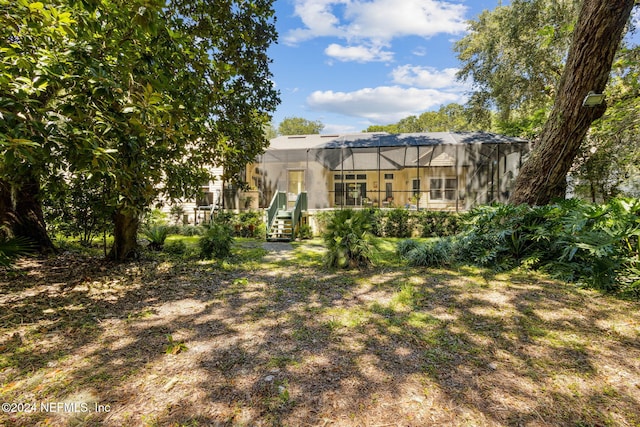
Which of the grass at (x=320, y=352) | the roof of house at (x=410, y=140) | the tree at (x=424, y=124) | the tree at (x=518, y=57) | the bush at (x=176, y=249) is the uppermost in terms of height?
the tree at (x=424, y=124)

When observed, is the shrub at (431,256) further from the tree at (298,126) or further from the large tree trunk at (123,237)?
the tree at (298,126)

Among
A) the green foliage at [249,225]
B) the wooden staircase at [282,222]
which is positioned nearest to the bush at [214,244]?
the wooden staircase at [282,222]

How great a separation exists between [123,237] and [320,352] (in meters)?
5.82

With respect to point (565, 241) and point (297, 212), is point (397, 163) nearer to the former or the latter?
point (297, 212)

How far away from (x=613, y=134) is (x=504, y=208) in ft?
15.5

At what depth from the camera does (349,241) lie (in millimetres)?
6203

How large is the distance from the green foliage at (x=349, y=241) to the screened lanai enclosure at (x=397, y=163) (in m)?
6.75

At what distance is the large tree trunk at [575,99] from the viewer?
5.25 meters

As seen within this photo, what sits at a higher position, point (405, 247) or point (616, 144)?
point (616, 144)

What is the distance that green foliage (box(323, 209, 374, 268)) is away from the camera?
6.14m

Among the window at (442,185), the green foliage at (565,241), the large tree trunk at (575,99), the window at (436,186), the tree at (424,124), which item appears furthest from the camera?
the tree at (424,124)

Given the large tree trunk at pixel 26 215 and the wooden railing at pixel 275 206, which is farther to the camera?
the wooden railing at pixel 275 206

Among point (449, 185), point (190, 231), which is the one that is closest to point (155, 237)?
point (190, 231)

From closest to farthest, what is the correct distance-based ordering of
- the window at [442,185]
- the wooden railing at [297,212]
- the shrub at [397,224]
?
the wooden railing at [297,212]
the shrub at [397,224]
the window at [442,185]
